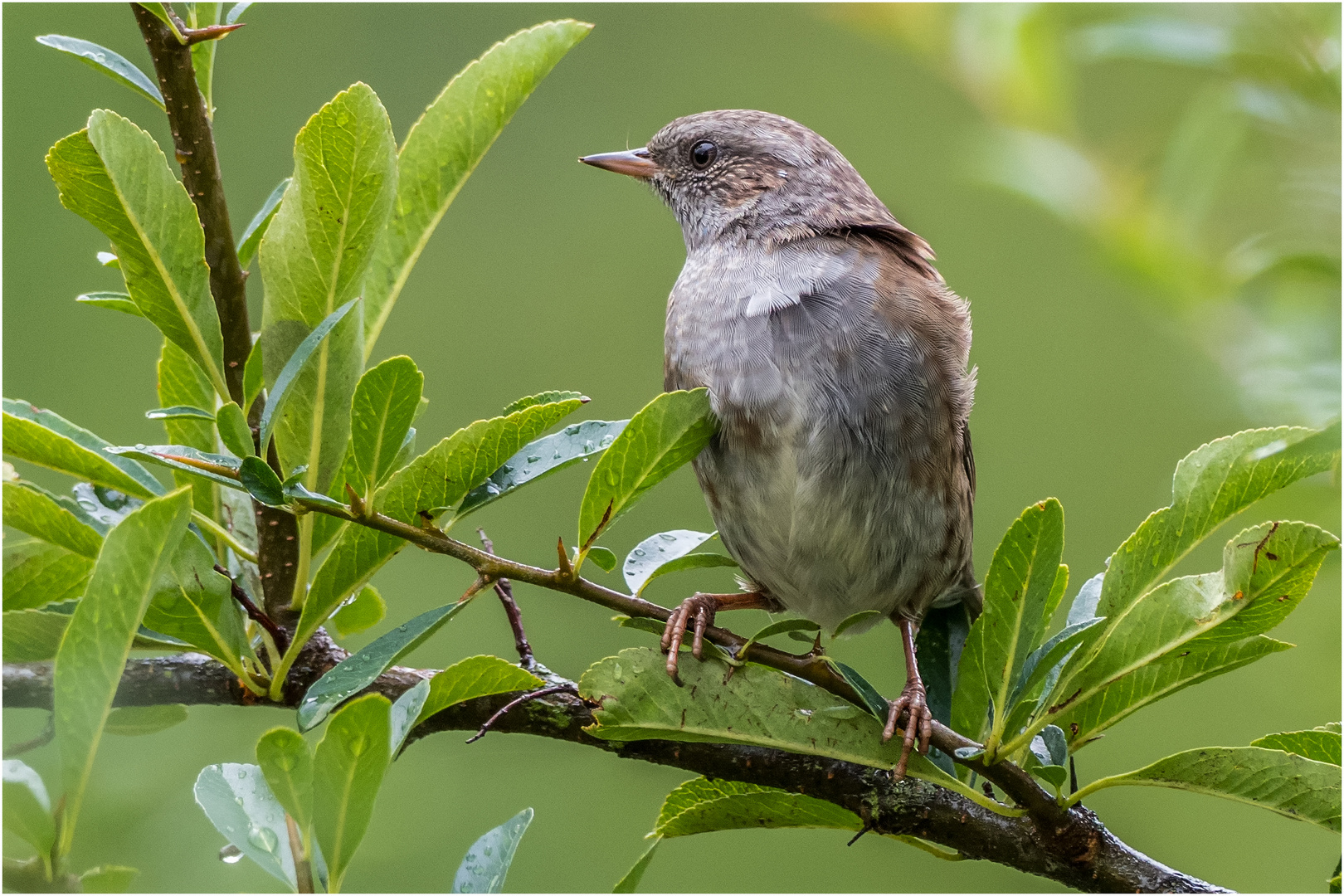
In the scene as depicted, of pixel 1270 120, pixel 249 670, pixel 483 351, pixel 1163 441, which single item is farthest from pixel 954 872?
pixel 1270 120

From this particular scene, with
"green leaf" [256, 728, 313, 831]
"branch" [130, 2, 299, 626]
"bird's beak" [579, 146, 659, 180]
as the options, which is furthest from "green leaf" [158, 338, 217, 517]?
"bird's beak" [579, 146, 659, 180]

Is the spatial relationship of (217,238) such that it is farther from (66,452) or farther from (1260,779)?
(1260,779)

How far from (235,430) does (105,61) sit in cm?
56

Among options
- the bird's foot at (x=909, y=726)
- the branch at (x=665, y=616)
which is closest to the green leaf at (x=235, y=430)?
the branch at (x=665, y=616)

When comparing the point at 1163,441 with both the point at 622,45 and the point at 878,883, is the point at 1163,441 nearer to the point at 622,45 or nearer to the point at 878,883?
the point at 878,883

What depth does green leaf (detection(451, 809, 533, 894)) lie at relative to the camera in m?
1.57

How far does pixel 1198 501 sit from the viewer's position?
68.5 inches

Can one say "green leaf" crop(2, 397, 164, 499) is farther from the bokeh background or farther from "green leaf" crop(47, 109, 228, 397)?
the bokeh background

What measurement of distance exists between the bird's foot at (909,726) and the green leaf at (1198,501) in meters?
0.32

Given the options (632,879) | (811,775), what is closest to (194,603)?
(632,879)

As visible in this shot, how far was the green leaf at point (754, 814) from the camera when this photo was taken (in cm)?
187

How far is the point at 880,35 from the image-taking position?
6.54 feet

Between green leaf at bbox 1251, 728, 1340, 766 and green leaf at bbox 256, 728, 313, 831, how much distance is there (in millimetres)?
1345

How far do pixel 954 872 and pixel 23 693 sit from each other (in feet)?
19.6
